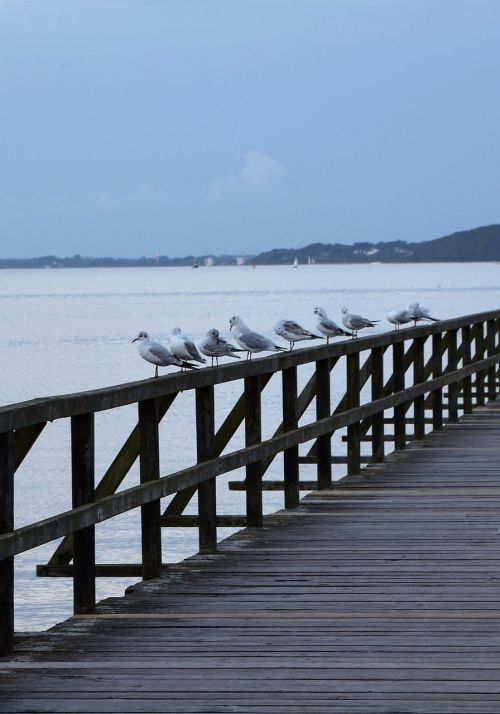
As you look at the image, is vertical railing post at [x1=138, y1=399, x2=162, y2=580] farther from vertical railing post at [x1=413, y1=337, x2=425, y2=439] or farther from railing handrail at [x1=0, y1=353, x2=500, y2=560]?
vertical railing post at [x1=413, y1=337, x2=425, y2=439]

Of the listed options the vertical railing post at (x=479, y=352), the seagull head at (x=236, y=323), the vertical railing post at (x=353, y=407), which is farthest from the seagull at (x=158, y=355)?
the vertical railing post at (x=479, y=352)

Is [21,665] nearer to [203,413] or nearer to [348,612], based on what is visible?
[348,612]

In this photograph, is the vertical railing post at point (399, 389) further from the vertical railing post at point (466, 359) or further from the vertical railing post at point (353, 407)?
the vertical railing post at point (466, 359)

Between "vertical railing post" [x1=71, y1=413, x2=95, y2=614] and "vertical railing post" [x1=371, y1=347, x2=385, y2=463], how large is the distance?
6.01 meters

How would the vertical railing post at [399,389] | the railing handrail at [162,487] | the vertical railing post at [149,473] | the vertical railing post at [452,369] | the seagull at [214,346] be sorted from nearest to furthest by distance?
the railing handrail at [162,487], the vertical railing post at [149,473], the seagull at [214,346], the vertical railing post at [399,389], the vertical railing post at [452,369]

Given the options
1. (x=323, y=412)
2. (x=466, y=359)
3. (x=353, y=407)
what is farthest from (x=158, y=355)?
(x=466, y=359)

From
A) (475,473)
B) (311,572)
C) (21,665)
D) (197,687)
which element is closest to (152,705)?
(197,687)

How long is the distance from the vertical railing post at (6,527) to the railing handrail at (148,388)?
95 millimetres

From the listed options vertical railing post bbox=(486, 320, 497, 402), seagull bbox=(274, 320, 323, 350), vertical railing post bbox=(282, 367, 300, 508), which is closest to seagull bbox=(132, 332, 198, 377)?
vertical railing post bbox=(282, 367, 300, 508)

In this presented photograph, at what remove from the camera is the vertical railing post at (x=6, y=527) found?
5.26 m

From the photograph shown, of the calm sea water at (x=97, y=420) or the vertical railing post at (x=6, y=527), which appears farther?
the calm sea water at (x=97, y=420)

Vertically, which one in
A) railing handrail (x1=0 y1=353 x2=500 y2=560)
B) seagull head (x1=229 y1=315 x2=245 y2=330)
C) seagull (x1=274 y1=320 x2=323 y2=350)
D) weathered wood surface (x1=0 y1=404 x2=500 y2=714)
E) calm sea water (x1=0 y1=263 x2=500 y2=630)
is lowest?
calm sea water (x1=0 y1=263 x2=500 y2=630)

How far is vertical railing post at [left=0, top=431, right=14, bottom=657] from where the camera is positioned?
5258 millimetres

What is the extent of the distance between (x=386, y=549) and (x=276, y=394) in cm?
3638
